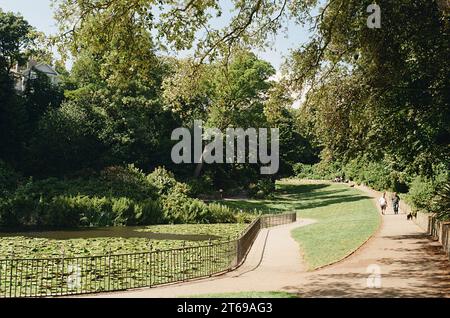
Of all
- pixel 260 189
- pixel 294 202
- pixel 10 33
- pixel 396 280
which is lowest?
pixel 294 202

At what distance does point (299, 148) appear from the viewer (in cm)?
9212

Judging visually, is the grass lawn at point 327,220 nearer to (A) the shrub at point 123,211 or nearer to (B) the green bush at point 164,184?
(B) the green bush at point 164,184

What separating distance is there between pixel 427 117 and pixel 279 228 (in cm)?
1664

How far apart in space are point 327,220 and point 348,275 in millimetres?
21182

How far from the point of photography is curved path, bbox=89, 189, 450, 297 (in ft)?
38.7

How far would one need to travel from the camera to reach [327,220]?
115 ft

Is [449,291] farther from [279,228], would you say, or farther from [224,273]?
[279,228]

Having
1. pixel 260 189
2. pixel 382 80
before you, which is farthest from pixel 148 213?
pixel 260 189

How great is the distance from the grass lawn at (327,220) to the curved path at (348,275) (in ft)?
2.44

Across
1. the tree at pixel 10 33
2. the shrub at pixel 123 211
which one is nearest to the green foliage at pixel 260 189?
the shrub at pixel 123 211

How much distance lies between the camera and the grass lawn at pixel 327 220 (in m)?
19.8

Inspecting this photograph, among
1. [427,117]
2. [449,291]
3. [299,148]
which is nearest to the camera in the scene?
[449,291]

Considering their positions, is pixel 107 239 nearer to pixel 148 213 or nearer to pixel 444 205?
pixel 148 213
